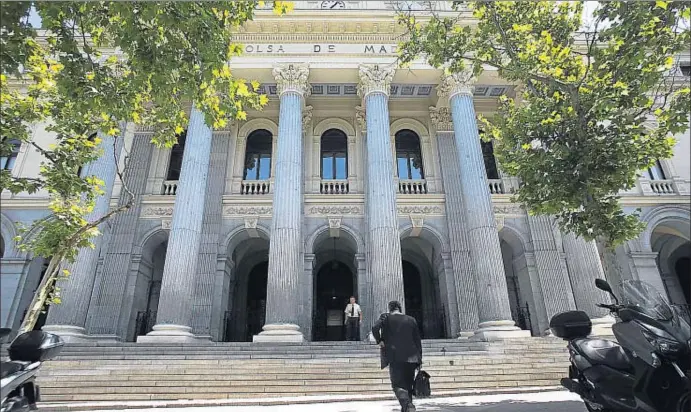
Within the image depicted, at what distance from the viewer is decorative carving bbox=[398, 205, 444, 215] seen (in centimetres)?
1578

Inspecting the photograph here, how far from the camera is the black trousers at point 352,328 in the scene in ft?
41.5

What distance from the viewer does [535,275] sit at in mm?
14711

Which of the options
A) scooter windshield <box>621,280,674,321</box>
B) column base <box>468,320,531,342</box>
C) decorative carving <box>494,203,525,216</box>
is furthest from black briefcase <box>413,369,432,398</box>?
decorative carving <box>494,203,525,216</box>

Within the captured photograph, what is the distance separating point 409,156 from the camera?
17453 mm

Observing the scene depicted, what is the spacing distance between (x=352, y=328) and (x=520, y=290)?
6.88m

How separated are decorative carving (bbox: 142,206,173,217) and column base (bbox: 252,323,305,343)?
669 cm

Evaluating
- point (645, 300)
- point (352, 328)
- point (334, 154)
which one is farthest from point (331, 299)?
point (645, 300)

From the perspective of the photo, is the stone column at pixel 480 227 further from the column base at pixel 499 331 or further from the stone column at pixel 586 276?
the stone column at pixel 586 276

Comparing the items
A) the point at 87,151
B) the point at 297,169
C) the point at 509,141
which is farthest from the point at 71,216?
the point at 509,141

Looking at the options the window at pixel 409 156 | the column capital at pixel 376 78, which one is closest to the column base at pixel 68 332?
the column capital at pixel 376 78

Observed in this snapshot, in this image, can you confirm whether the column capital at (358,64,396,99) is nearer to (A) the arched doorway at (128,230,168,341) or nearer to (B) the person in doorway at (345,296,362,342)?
(B) the person in doorway at (345,296,362,342)

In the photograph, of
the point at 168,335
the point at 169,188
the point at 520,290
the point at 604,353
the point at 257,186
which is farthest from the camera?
the point at 257,186

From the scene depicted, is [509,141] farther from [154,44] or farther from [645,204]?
[645,204]

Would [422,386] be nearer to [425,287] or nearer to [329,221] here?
[329,221]
